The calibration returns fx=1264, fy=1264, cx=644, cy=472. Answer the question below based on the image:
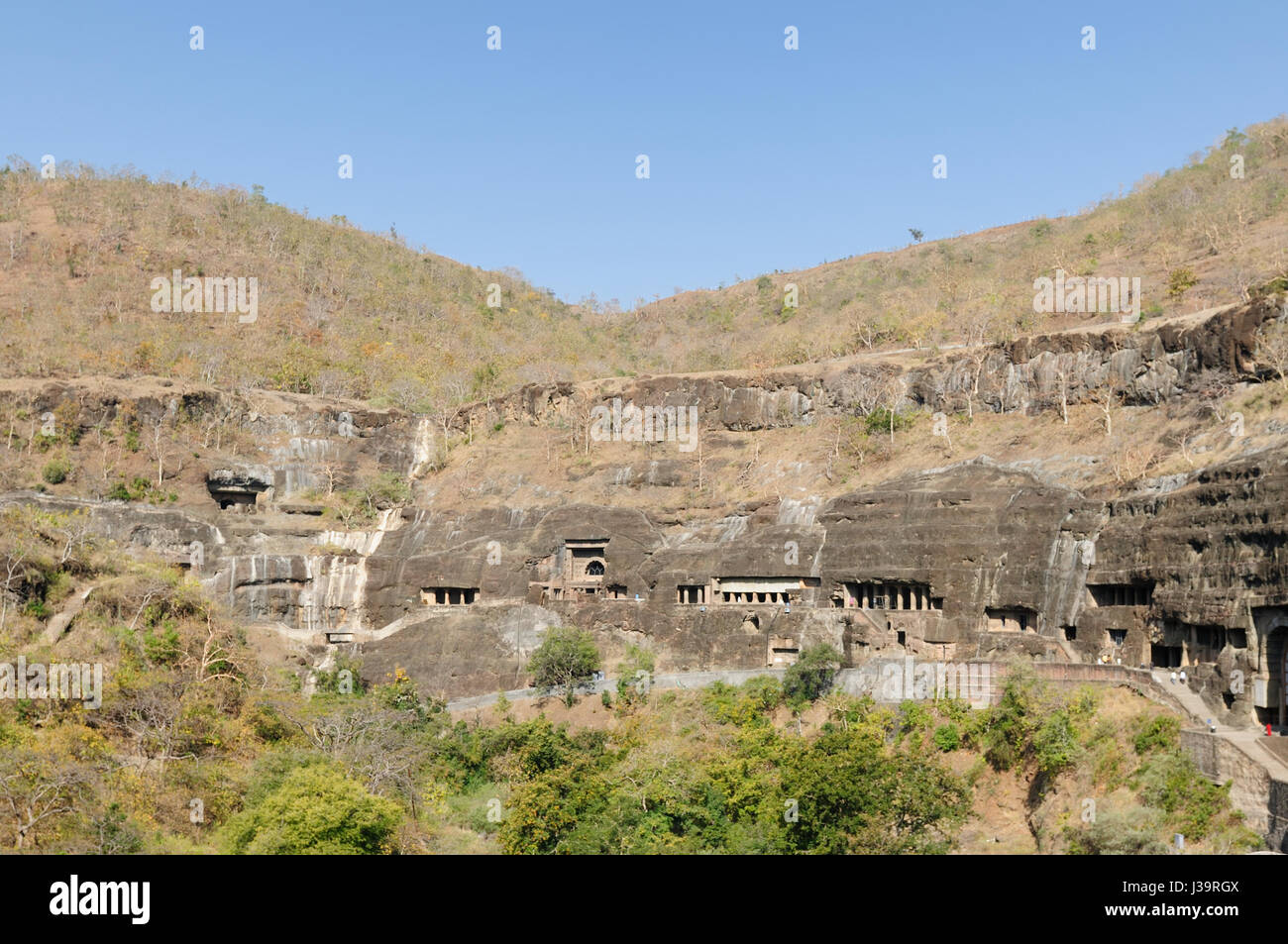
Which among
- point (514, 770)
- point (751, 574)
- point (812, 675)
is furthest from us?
point (751, 574)

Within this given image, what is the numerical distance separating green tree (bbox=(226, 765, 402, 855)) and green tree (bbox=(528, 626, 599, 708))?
16554mm

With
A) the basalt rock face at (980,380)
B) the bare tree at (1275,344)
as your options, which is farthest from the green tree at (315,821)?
the basalt rock face at (980,380)

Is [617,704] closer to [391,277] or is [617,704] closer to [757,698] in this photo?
[757,698]

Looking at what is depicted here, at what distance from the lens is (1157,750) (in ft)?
111

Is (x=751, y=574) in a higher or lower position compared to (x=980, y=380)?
lower

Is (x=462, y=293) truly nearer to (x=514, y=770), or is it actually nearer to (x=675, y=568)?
(x=675, y=568)

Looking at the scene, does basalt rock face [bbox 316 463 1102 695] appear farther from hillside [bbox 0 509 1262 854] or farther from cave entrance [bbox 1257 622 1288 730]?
cave entrance [bbox 1257 622 1288 730]

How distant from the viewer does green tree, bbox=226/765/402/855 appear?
30.8 metres

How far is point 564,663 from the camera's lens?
162ft

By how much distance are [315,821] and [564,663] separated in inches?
758

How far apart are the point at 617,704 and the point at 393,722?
27.2 feet

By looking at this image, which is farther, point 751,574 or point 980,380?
point 980,380

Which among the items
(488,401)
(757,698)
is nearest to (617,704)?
(757,698)

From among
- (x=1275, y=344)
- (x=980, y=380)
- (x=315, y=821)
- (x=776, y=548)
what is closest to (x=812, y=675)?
(x=776, y=548)
